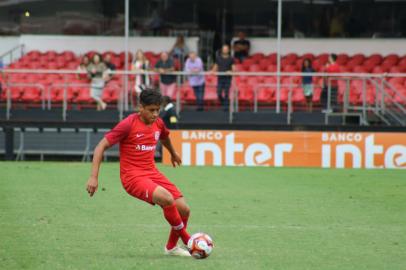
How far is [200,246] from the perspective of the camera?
9.65m

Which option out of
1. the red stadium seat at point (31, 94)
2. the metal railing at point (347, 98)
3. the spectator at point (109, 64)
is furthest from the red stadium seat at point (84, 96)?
the red stadium seat at point (31, 94)

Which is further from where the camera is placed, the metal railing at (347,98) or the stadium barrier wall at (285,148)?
the metal railing at (347,98)

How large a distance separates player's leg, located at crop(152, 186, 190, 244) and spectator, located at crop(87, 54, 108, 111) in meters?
14.8

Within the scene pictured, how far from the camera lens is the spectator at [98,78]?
2453 cm

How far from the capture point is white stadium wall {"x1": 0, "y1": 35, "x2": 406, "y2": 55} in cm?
2962

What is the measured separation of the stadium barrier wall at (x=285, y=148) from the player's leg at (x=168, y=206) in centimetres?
1279

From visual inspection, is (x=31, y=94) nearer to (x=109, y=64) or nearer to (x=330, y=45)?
(x=109, y=64)

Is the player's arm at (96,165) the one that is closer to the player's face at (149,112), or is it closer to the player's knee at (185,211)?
the player's face at (149,112)

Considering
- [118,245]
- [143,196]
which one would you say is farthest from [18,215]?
[143,196]

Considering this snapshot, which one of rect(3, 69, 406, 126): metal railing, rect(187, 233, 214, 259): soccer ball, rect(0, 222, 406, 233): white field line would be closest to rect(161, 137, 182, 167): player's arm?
rect(187, 233, 214, 259): soccer ball

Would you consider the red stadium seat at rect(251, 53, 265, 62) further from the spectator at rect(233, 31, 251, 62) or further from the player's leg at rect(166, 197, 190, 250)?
the player's leg at rect(166, 197, 190, 250)

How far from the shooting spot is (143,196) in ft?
32.3

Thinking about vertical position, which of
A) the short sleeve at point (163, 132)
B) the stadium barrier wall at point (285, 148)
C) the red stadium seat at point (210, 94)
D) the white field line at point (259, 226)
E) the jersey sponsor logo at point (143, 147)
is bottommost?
the stadium barrier wall at point (285, 148)

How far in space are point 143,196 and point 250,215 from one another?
4008mm
